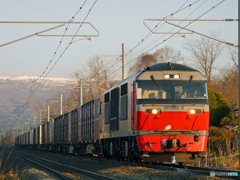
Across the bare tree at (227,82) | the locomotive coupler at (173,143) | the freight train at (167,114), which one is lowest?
the locomotive coupler at (173,143)

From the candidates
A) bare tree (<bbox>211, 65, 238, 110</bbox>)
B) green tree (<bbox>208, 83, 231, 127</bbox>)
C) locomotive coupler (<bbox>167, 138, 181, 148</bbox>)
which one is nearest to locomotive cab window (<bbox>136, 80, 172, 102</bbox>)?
locomotive coupler (<bbox>167, 138, 181, 148</bbox>)

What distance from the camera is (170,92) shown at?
14.0 meters

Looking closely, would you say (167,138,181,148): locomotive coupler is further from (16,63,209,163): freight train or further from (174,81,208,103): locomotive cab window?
(174,81,208,103): locomotive cab window

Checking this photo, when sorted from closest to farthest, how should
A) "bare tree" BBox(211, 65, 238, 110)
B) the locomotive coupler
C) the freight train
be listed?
the locomotive coupler
the freight train
"bare tree" BBox(211, 65, 238, 110)

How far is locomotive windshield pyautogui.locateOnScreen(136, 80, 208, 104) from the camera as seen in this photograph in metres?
13.9

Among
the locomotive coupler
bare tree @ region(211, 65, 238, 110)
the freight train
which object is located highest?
bare tree @ region(211, 65, 238, 110)

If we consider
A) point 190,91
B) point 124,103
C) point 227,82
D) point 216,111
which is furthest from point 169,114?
point 227,82

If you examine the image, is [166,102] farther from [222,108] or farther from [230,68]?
[230,68]

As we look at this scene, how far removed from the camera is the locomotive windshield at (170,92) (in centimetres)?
1390

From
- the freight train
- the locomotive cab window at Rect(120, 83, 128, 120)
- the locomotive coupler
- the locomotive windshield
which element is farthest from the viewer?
the locomotive cab window at Rect(120, 83, 128, 120)

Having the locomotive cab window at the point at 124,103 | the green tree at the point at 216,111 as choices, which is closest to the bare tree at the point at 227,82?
the green tree at the point at 216,111

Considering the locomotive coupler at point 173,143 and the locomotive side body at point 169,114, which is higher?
the locomotive side body at point 169,114

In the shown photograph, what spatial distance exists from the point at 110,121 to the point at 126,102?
338 centimetres

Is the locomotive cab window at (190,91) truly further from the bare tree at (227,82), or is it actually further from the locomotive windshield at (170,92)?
the bare tree at (227,82)
